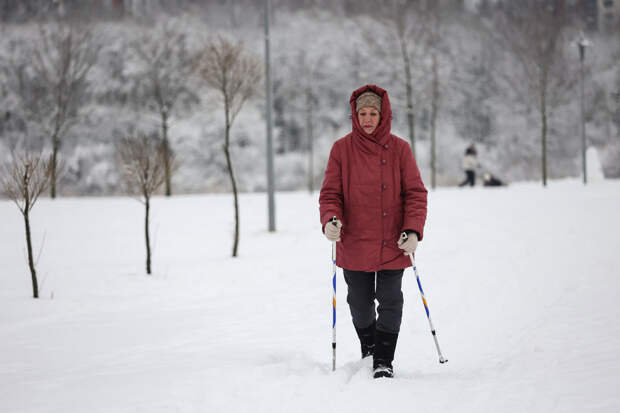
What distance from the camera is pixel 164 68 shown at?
24.1m

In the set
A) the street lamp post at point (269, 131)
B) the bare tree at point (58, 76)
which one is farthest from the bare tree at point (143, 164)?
the bare tree at point (58, 76)

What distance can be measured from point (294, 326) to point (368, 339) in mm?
1634

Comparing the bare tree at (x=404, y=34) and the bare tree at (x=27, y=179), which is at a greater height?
the bare tree at (x=404, y=34)

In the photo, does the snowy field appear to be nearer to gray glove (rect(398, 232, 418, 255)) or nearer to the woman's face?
gray glove (rect(398, 232, 418, 255))

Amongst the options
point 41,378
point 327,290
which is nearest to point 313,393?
point 41,378

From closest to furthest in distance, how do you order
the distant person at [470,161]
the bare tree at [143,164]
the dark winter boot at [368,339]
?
the dark winter boot at [368,339] < the bare tree at [143,164] < the distant person at [470,161]

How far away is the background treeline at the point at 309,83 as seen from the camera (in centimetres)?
2245

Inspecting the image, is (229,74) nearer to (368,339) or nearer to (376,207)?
(376,207)

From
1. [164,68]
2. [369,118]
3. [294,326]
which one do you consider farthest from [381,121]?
[164,68]

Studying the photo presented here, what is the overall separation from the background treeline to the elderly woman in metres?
18.3

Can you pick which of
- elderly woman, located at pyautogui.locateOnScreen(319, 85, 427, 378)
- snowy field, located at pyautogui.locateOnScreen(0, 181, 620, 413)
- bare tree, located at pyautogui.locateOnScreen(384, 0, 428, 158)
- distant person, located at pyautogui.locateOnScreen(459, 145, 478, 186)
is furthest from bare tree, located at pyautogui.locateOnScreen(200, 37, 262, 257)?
distant person, located at pyautogui.locateOnScreen(459, 145, 478, 186)

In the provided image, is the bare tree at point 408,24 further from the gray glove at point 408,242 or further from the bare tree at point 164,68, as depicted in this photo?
the gray glove at point 408,242

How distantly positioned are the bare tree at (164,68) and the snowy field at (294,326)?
43.8 ft

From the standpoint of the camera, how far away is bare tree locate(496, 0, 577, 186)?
2180 centimetres
